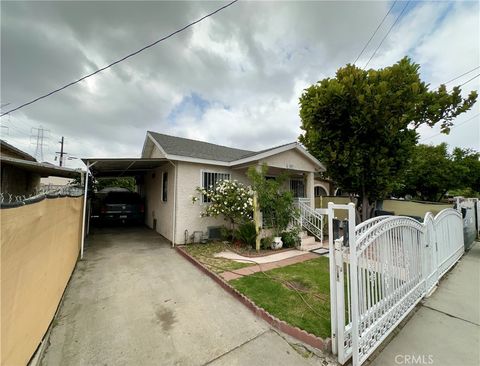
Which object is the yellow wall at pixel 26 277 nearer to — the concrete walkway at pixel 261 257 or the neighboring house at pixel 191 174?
the concrete walkway at pixel 261 257

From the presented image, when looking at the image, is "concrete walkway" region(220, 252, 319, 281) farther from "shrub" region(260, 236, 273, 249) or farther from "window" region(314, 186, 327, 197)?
"window" region(314, 186, 327, 197)

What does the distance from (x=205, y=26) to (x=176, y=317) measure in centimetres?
685

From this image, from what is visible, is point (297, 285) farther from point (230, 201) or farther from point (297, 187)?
point (297, 187)

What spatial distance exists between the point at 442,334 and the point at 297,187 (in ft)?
31.4

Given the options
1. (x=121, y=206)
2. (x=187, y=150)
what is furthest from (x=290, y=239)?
(x=121, y=206)

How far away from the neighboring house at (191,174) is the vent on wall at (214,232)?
0.10 meters

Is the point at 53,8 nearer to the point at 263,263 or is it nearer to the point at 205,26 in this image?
the point at 205,26

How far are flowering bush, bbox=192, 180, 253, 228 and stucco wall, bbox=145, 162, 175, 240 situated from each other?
1424 millimetres

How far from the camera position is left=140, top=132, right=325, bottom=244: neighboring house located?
7840 mm

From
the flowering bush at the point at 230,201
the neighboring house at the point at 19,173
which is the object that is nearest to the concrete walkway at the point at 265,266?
the flowering bush at the point at 230,201

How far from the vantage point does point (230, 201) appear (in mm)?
7500

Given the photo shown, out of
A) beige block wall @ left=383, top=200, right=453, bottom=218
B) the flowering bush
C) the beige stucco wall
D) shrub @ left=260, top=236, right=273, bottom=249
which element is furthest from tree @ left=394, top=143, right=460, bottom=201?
the flowering bush

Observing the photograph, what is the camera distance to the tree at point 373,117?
8.41 meters

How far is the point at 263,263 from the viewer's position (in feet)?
19.5
